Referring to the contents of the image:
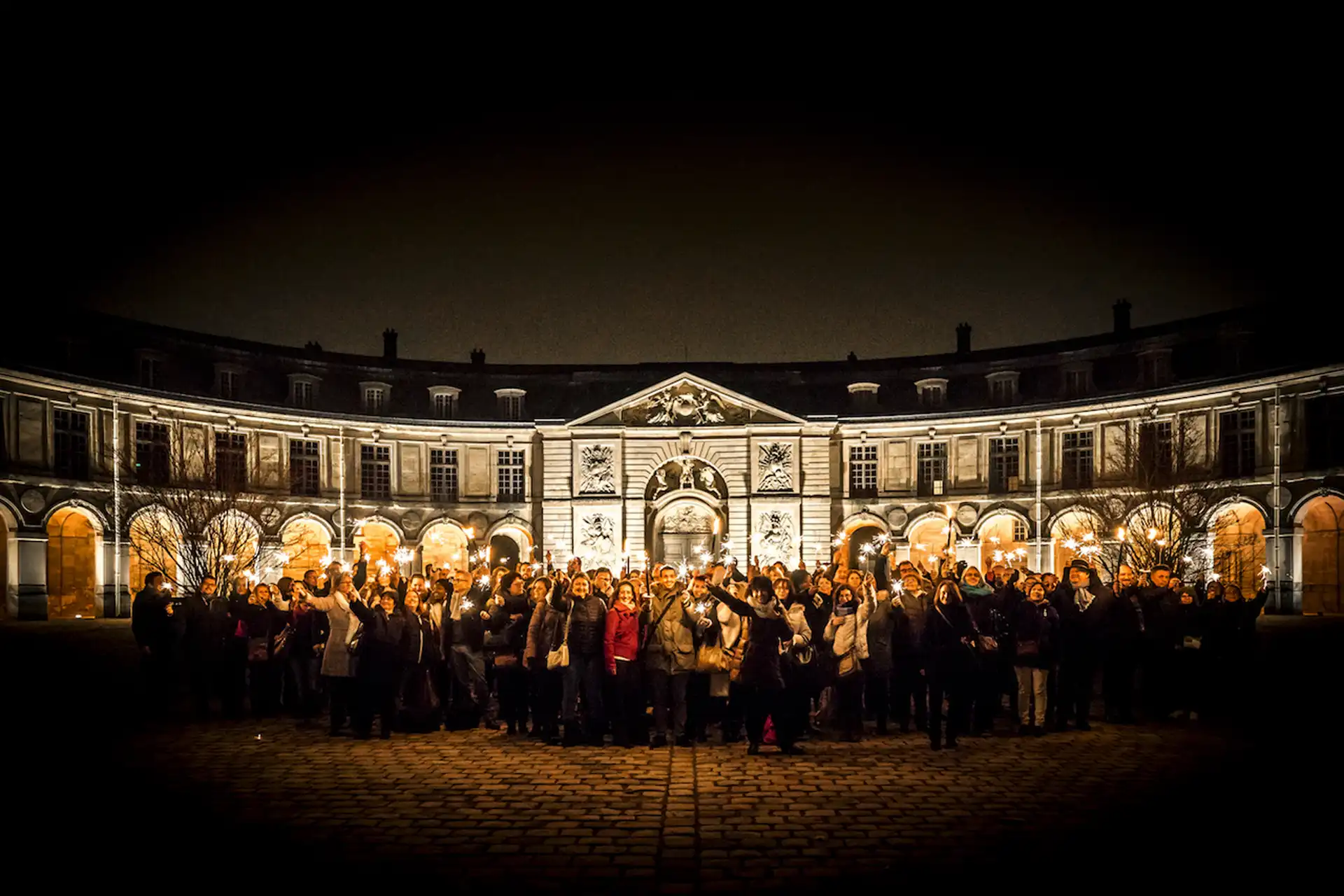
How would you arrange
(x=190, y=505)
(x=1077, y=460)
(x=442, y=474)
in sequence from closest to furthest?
(x=190, y=505) < (x=1077, y=460) < (x=442, y=474)

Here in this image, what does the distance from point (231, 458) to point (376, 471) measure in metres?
7.38

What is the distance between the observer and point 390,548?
153 feet

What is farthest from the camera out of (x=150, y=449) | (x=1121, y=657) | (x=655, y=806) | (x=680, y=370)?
(x=680, y=370)

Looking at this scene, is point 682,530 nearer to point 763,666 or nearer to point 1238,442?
point 1238,442

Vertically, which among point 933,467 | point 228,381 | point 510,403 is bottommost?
point 933,467

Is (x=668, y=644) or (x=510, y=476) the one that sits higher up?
(x=510, y=476)

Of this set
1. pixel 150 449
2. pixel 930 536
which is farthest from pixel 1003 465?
pixel 150 449

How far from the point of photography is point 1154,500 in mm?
32812

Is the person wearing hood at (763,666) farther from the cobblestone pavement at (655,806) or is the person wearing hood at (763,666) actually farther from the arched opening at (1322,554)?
the arched opening at (1322,554)

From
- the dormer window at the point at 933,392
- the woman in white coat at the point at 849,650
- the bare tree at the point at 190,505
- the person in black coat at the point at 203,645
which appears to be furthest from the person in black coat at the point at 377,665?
the dormer window at the point at 933,392

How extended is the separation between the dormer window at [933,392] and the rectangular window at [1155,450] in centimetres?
939

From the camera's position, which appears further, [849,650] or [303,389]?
[303,389]

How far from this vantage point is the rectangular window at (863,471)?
49.0 meters

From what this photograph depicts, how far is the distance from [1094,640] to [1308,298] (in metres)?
30.5
